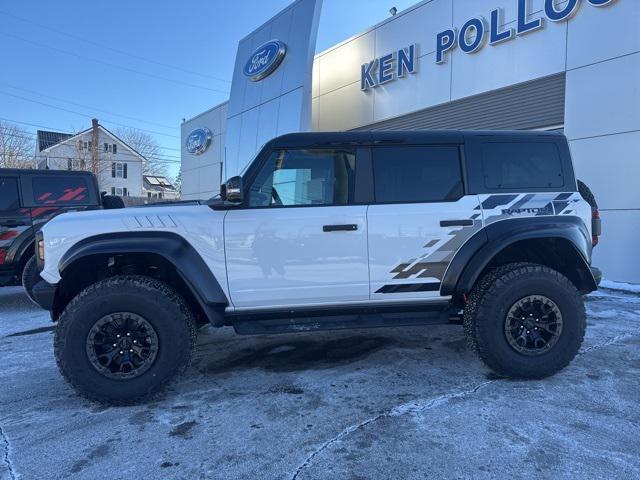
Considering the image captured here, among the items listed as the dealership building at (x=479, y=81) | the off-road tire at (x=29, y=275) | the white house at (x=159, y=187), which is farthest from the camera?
the white house at (x=159, y=187)

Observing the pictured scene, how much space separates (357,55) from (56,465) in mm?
12445

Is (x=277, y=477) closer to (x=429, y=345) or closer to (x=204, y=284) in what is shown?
(x=204, y=284)

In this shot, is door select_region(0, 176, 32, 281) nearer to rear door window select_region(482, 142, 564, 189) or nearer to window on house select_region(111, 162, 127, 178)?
rear door window select_region(482, 142, 564, 189)

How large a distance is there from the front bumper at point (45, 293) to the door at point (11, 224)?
402 cm

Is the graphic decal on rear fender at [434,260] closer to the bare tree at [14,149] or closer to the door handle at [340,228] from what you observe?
the door handle at [340,228]

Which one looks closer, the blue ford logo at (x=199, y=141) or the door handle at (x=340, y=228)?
the door handle at (x=340, y=228)

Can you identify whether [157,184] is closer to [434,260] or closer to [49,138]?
[49,138]

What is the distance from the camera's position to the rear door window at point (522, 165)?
3707 millimetres

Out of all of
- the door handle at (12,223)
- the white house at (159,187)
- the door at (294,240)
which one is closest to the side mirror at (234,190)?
the door at (294,240)

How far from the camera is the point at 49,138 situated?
145 feet

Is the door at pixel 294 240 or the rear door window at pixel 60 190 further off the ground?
the rear door window at pixel 60 190

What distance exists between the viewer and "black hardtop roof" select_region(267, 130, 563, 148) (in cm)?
357

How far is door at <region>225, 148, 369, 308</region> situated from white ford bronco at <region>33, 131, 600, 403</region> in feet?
0.04

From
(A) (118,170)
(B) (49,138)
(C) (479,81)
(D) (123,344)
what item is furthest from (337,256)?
(B) (49,138)
